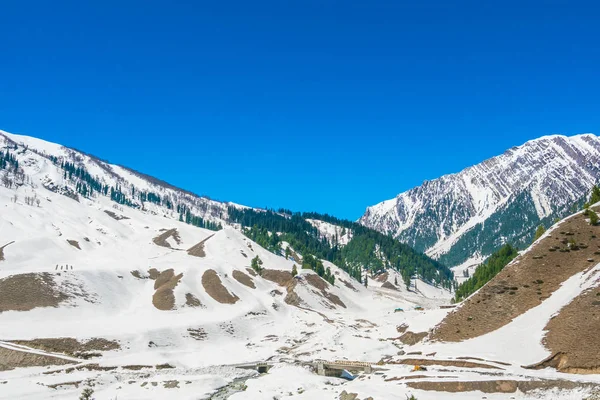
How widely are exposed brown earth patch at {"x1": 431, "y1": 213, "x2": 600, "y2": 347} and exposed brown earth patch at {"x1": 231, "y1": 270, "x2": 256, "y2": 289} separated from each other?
3424 inches

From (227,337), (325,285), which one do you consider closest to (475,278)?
(325,285)

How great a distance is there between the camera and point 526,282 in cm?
7681

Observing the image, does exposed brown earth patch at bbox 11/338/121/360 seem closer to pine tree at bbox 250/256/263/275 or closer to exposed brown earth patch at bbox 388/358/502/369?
exposed brown earth patch at bbox 388/358/502/369

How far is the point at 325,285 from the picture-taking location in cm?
17438

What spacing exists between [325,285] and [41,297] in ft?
A: 324

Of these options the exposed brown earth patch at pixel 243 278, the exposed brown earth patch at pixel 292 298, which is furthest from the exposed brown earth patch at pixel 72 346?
the exposed brown earth patch at pixel 243 278

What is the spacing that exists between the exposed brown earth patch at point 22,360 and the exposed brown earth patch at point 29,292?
22.6 m

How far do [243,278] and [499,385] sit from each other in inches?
4659

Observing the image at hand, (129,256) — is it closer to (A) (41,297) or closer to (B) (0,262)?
(B) (0,262)

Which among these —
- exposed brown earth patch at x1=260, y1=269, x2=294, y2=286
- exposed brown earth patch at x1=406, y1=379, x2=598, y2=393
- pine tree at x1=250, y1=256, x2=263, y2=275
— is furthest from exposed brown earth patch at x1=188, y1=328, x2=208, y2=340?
pine tree at x1=250, y1=256, x2=263, y2=275

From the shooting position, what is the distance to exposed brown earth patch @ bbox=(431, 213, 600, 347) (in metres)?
72.4

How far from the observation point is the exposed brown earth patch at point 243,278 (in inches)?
6127

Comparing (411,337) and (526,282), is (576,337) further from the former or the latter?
(411,337)

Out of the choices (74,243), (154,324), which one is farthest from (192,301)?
(74,243)
